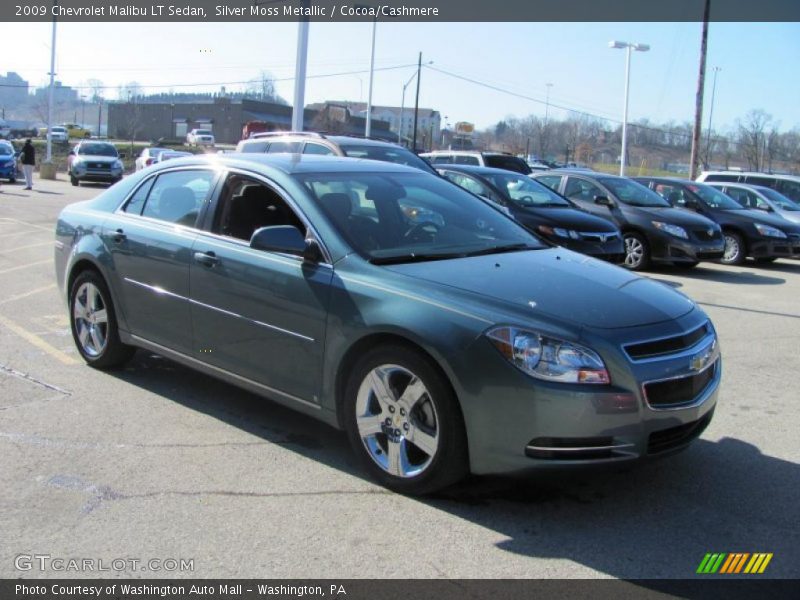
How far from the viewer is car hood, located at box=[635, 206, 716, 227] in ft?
42.1

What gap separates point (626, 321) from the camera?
369 centimetres

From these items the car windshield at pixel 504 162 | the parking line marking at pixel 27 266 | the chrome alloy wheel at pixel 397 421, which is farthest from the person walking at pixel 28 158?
the chrome alloy wheel at pixel 397 421

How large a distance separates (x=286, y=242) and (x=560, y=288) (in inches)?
57.9

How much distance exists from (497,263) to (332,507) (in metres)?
1.59

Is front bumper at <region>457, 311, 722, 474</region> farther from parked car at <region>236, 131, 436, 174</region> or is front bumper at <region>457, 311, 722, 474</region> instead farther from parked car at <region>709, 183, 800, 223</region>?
parked car at <region>709, 183, 800, 223</region>

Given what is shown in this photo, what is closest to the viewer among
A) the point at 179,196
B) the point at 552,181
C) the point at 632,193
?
the point at 179,196

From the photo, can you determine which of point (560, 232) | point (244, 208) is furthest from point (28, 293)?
point (560, 232)

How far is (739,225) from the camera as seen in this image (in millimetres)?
14594

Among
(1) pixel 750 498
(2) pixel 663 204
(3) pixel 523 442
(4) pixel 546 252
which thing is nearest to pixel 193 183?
(4) pixel 546 252

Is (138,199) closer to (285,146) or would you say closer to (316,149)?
(316,149)

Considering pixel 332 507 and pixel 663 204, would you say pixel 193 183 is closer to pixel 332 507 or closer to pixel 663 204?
pixel 332 507

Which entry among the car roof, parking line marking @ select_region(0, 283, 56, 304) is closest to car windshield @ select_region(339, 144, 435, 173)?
parking line marking @ select_region(0, 283, 56, 304)

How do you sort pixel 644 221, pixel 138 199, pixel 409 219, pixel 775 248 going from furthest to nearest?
pixel 775 248 < pixel 644 221 < pixel 138 199 < pixel 409 219

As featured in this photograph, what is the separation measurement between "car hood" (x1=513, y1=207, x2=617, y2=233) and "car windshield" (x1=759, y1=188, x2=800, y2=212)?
7.95m
